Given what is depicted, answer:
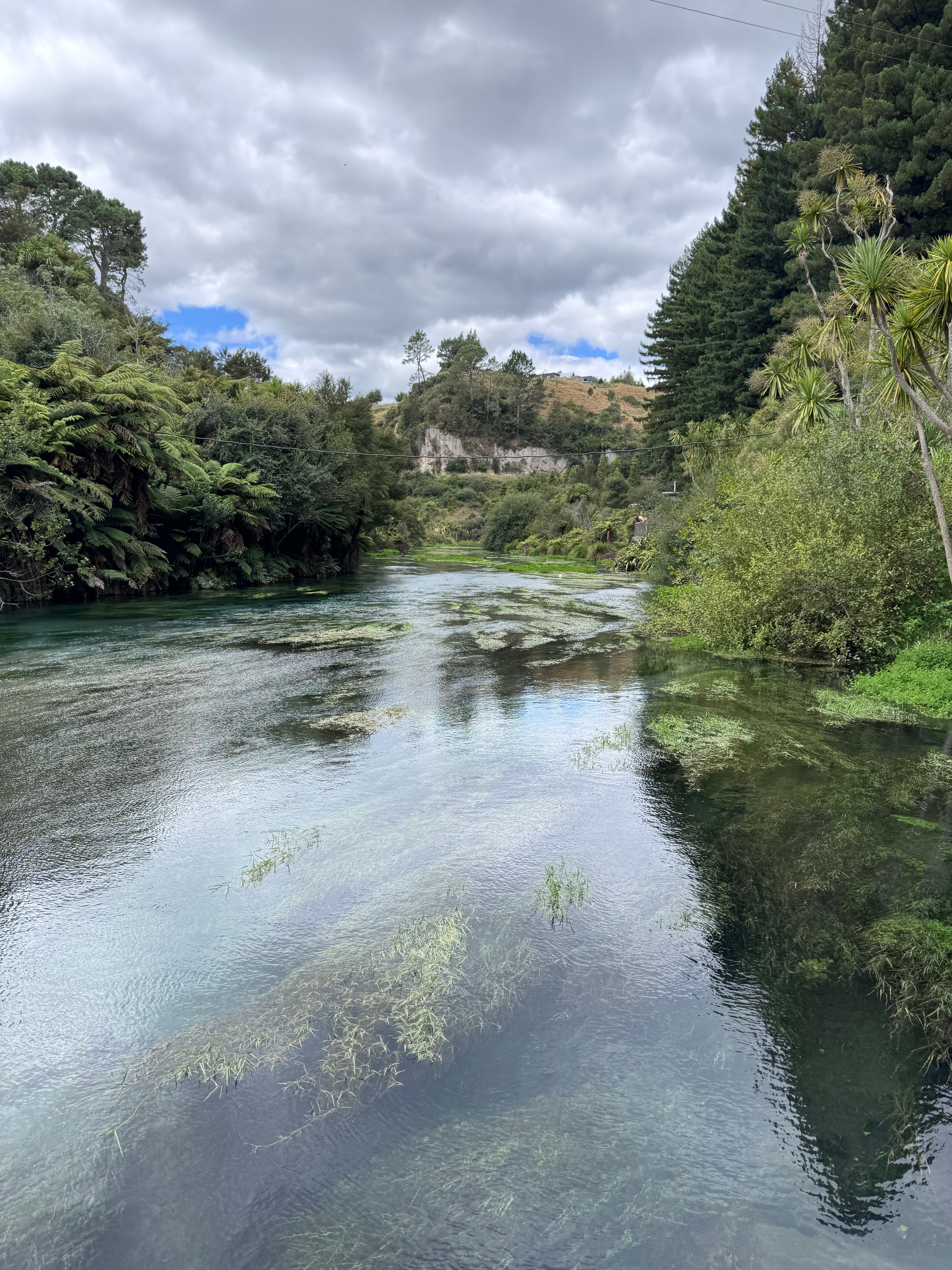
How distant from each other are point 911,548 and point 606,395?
145500mm

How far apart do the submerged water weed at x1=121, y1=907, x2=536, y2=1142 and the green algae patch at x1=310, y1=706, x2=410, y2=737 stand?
519 centimetres

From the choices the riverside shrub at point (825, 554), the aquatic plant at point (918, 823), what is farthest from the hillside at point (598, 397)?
the aquatic plant at point (918, 823)

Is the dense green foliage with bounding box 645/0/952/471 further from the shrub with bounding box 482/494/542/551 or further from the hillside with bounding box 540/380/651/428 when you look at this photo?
the hillside with bounding box 540/380/651/428

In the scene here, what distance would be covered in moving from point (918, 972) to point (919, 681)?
8022mm

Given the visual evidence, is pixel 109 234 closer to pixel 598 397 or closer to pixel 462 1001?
pixel 462 1001

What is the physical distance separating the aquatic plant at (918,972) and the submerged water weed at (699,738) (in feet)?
10.9

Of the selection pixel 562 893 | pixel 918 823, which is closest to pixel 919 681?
pixel 918 823

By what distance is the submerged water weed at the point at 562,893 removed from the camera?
553 cm

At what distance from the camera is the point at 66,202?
57.6 meters

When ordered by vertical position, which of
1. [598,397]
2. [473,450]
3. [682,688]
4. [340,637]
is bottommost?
[682,688]

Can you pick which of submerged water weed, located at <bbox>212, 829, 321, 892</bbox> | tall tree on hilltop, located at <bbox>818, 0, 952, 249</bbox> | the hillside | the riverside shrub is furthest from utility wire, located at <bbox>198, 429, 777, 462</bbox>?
the hillside

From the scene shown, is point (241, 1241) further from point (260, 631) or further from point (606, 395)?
point (606, 395)

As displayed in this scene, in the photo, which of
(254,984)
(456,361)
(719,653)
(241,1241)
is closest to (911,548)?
(719,653)

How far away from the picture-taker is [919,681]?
37.8ft
